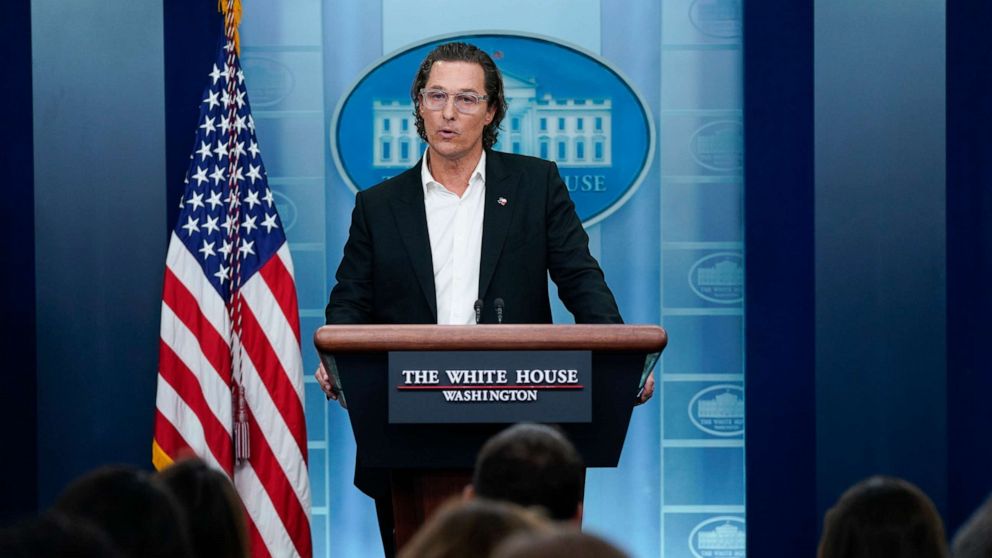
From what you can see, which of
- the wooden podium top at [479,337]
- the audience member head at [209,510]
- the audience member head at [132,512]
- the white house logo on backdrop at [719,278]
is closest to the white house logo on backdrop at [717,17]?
the white house logo on backdrop at [719,278]

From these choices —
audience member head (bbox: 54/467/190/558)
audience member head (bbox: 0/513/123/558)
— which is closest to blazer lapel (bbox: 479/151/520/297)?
audience member head (bbox: 54/467/190/558)

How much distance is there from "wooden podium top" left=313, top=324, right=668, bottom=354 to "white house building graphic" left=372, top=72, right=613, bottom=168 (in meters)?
2.55

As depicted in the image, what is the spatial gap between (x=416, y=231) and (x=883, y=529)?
6.20ft

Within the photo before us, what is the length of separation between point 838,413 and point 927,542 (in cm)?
304

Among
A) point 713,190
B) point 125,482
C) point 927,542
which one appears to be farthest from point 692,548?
point 125,482

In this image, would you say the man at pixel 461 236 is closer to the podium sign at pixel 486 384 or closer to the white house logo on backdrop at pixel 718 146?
the podium sign at pixel 486 384

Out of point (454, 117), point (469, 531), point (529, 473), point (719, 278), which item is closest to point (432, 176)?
point (454, 117)

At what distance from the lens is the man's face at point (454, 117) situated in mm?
4020

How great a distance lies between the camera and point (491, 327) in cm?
312

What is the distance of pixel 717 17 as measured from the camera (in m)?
5.64

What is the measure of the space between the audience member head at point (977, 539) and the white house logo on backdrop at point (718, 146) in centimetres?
404

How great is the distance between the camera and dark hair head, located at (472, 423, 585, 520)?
2426 millimetres

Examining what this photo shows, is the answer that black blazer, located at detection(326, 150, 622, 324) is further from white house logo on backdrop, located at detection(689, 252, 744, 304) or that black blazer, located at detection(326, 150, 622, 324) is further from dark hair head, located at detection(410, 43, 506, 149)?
white house logo on backdrop, located at detection(689, 252, 744, 304)

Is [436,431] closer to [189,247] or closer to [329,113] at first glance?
[189,247]
